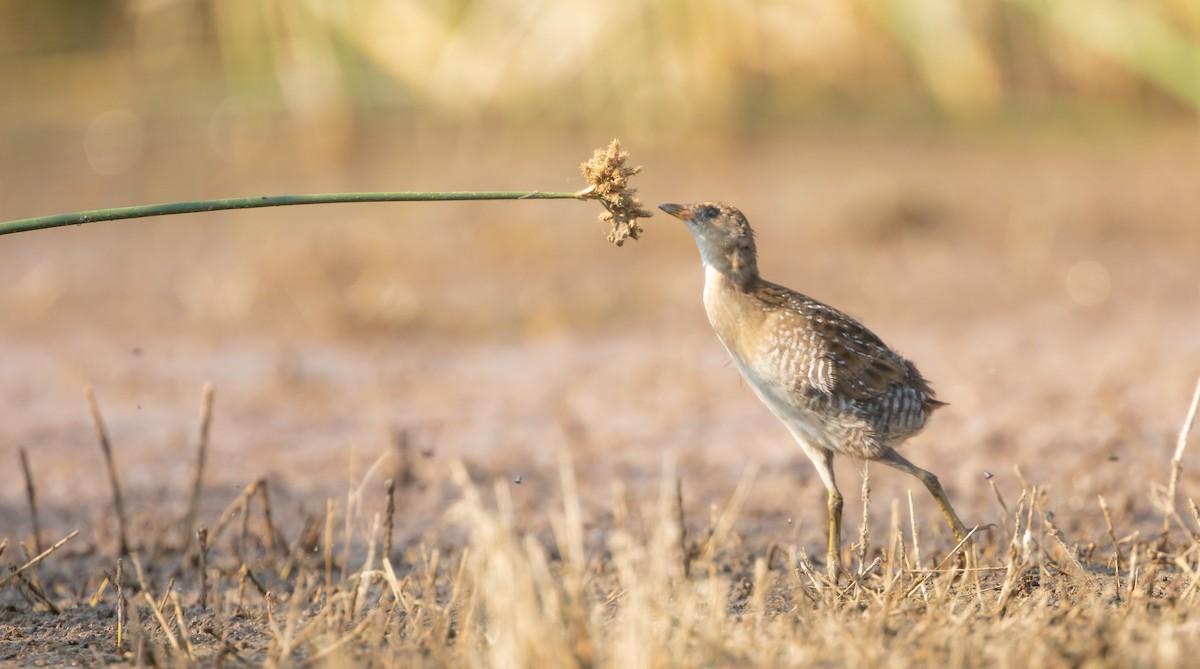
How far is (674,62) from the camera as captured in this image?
31.4ft

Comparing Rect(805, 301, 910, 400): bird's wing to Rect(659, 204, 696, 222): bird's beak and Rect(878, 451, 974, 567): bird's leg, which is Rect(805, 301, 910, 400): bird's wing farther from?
Rect(659, 204, 696, 222): bird's beak

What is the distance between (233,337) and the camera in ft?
25.2

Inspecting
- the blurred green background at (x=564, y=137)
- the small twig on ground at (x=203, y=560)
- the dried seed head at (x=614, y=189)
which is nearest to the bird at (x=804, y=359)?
the dried seed head at (x=614, y=189)

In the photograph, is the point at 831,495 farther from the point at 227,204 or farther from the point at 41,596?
the point at 41,596

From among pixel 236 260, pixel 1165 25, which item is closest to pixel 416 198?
pixel 236 260

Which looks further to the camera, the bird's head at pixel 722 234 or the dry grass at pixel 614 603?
the bird's head at pixel 722 234

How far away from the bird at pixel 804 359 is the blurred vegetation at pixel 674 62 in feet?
19.1

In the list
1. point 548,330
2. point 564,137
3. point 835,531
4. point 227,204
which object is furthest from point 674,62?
point 227,204

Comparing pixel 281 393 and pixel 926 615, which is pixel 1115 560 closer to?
pixel 926 615

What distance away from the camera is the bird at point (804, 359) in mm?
3812

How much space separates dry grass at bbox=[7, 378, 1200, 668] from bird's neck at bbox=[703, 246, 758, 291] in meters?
0.63

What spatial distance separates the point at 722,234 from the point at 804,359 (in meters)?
0.40

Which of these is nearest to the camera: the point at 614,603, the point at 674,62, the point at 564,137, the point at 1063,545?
the point at 1063,545

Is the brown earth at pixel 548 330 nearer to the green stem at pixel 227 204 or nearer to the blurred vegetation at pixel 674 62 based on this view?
the blurred vegetation at pixel 674 62
